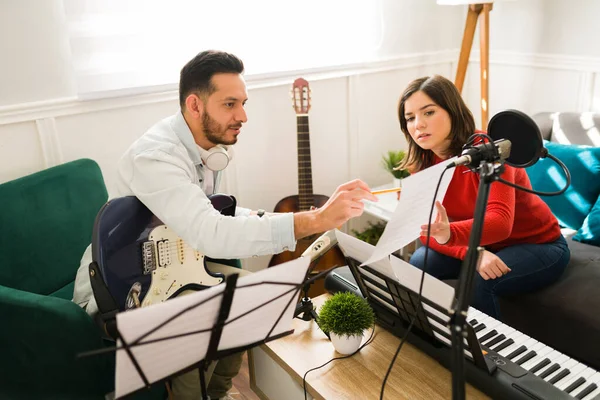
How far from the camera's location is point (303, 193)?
2574mm

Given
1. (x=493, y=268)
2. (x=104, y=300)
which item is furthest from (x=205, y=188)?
(x=493, y=268)

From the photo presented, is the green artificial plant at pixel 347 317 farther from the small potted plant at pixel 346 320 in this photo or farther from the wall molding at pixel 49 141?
the wall molding at pixel 49 141

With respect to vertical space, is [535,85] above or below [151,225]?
above

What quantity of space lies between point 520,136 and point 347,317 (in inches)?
24.7

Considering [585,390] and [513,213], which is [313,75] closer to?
[513,213]

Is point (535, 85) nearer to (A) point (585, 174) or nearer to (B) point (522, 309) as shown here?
(A) point (585, 174)

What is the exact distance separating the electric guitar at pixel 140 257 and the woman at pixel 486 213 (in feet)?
2.57

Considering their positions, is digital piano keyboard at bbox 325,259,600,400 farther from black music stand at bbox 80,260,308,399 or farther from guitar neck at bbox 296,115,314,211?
guitar neck at bbox 296,115,314,211

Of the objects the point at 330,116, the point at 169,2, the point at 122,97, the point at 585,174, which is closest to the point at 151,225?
the point at 122,97

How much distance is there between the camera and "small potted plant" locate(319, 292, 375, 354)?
1.37 meters

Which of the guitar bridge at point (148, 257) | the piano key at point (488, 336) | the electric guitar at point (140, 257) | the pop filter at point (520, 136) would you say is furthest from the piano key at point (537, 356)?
the guitar bridge at point (148, 257)

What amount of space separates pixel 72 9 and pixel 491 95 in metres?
2.47

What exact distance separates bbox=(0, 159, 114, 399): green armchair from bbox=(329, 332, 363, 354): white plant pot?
2.38ft

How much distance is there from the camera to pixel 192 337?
1.09 m
